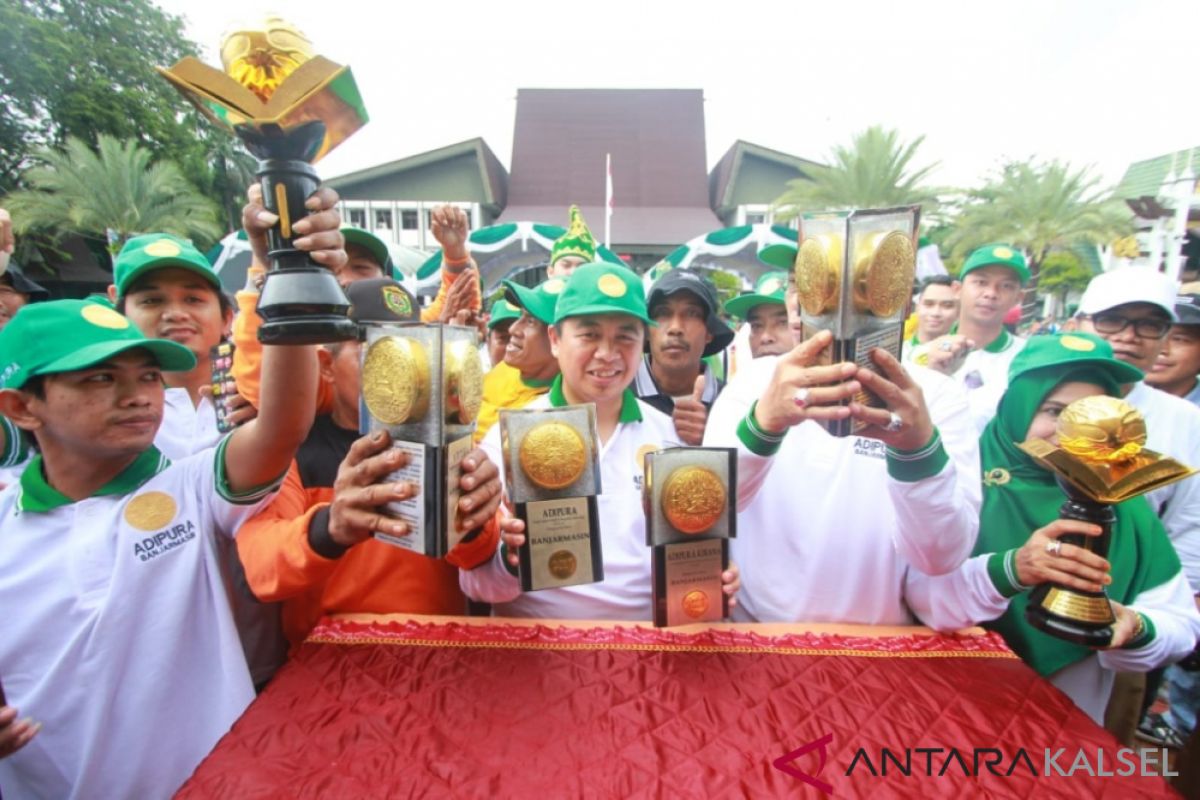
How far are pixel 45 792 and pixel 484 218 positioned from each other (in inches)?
775

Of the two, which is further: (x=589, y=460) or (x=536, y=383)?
(x=536, y=383)

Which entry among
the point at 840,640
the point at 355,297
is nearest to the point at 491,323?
the point at 355,297

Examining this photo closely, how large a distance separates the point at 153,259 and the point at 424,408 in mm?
1648

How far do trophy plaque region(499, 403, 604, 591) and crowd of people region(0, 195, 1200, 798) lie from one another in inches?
2.5

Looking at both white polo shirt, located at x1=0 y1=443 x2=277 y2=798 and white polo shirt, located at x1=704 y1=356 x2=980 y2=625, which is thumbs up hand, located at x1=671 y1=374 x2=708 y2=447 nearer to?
white polo shirt, located at x1=704 y1=356 x2=980 y2=625

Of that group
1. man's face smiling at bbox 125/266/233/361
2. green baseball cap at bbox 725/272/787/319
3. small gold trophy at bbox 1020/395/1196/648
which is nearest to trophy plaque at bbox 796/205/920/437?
small gold trophy at bbox 1020/395/1196/648

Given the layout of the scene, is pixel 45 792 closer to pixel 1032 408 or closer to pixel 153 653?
pixel 153 653

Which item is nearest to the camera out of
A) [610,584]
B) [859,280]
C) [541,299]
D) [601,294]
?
[859,280]

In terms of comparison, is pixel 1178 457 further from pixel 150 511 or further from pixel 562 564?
pixel 150 511

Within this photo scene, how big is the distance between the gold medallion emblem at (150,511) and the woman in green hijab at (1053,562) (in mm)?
2067

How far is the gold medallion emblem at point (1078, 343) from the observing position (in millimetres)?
1751

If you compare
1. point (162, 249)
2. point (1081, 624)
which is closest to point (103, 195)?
point (162, 249)

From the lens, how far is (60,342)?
140 centimetres

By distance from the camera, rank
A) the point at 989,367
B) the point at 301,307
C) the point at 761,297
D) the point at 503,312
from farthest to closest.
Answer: the point at 989,367, the point at 503,312, the point at 761,297, the point at 301,307
